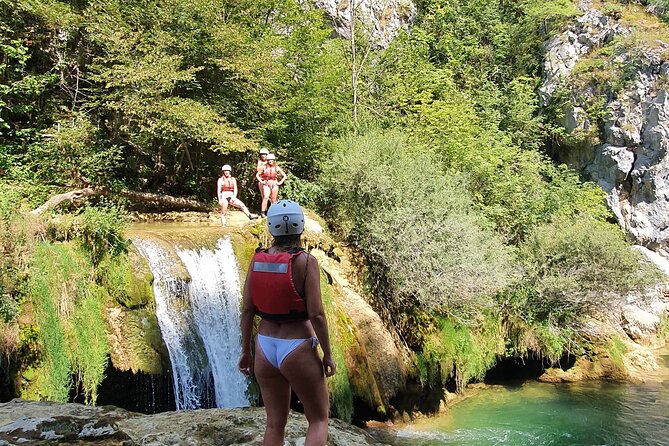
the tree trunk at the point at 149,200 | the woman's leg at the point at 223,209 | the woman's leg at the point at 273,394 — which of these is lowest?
the woman's leg at the point at 273,394

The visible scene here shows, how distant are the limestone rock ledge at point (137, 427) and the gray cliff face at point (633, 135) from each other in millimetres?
20845

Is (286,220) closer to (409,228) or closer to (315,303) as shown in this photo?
(315,303)

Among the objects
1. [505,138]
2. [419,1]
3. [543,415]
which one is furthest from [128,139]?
[419,1]

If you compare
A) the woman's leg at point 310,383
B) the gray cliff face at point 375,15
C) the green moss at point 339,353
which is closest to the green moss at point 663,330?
the green moss at point 339,353

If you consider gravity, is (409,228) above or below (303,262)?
above

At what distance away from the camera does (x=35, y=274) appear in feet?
20.5

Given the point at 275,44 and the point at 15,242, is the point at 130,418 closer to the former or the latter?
the point at 15,242

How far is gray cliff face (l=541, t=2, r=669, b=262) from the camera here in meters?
20.4

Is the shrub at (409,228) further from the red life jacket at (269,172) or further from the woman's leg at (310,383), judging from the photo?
the woman's leg at (310,383)

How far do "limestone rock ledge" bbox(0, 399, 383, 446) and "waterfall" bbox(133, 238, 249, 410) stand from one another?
335cm

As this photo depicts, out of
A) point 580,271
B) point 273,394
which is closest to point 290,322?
point 273,394

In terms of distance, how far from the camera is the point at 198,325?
308 inches

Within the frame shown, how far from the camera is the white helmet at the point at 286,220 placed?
270 cm

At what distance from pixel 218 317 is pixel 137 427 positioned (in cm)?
444
